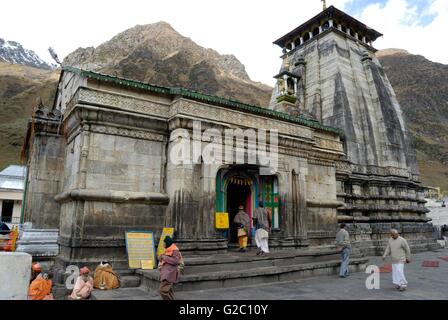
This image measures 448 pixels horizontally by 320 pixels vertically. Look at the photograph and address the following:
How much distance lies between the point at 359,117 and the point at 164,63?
92.6 metres

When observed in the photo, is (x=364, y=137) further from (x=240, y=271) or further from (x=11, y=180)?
(x=11, y=180)

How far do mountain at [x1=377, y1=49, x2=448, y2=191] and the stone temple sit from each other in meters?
68.1

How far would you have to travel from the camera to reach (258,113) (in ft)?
44.3

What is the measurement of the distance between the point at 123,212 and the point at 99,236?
100 cm

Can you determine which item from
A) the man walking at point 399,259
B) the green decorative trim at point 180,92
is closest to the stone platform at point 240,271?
the man walking at point 399,259

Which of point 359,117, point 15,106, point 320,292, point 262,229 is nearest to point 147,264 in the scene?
point 262,229

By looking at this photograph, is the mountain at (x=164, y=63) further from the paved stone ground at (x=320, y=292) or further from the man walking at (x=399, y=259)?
the man walking at (x=399, y=259)

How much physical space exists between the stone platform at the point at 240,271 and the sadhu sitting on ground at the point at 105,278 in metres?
0.32

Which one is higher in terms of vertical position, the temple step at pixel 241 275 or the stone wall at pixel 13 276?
the stone wall at pixel 13 276

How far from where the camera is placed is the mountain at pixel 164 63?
10162 cm

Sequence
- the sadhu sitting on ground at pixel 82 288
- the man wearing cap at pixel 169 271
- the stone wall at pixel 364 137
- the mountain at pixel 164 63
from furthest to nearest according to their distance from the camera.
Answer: the mountain at pixel 164 63, the stone wall at pixel 364 137, the sadhu sitting on ground at pixel 82 288, the man wearing cap at pixel 169 271

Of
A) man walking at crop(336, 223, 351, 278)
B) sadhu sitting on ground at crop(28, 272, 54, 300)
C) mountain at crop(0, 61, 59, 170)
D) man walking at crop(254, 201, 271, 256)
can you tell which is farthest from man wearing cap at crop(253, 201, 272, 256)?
mountain at crop(0, 61, 59, 170)

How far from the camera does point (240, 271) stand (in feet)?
31.5

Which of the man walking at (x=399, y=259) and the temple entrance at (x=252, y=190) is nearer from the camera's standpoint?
the man walking at (x=399, y=259)
